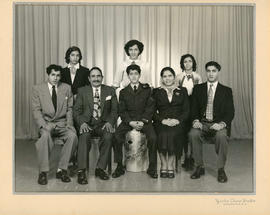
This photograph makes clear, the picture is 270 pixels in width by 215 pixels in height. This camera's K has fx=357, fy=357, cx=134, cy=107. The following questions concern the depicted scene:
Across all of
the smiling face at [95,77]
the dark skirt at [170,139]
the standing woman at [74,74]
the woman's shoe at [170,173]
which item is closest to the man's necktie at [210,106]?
the dark skirt at [170,139]

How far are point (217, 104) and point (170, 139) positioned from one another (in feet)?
2.33

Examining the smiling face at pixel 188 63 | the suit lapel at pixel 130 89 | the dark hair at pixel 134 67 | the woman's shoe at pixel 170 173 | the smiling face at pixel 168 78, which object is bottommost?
the woman's shoe at pixel 170 173

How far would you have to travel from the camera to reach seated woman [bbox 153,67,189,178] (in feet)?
13.8

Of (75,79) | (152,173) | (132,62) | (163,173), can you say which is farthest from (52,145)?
(132,62)

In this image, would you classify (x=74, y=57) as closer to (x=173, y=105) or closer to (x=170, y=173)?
(x=173, y=105)

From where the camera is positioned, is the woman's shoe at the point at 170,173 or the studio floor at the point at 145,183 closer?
the studio floor at the point at 145,183

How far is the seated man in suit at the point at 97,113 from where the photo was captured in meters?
4.14

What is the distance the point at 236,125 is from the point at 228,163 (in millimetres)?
1683

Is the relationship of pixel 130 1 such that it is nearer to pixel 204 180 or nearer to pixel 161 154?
pixel 161 154

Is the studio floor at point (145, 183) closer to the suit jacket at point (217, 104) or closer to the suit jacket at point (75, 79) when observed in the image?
the suit jacket at point (217, 104)

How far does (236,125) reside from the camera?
6.38 m

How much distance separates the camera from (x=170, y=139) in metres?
4.18

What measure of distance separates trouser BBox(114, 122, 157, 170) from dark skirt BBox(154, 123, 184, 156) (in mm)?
71
